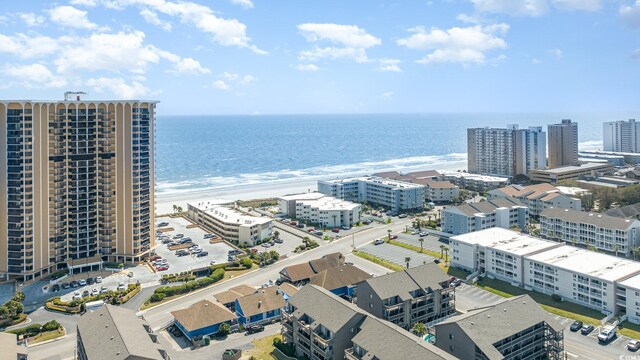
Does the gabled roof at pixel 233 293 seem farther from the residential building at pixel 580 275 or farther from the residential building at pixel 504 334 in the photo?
the residential building at pixel 580 275

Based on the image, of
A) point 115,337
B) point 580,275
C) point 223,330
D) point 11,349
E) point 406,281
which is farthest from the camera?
point 580,275

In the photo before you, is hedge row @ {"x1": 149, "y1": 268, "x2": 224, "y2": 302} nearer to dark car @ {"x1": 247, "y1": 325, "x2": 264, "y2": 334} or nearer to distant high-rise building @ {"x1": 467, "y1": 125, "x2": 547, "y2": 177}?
dark car @ {"x1": 247, "y1": 325, "x2": 264, "y2": 334}

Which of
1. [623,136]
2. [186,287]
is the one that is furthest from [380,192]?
[623,136]

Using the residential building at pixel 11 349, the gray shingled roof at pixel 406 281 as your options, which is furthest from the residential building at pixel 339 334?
the residential building at pixel 11 349

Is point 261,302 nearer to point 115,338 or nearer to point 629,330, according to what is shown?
point 115,338

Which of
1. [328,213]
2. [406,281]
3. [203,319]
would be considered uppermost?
[328,213]

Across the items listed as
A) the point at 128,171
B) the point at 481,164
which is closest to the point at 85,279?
the point at 128,171

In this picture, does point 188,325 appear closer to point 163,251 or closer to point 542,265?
point 163,251
